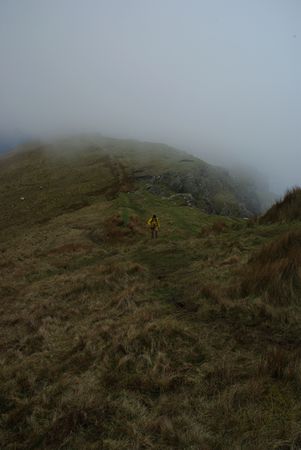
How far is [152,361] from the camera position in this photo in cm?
671

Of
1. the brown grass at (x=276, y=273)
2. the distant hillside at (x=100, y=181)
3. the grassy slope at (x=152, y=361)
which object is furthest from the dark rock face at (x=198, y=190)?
the brown grass at (x=276, y=273)

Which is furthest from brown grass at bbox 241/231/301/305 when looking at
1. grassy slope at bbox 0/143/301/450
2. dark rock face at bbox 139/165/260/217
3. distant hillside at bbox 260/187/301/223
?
dark rock face at bbox 139/165/260/217

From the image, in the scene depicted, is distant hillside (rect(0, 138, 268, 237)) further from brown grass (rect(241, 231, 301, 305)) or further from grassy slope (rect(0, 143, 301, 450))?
brown grass (rect(241, 231, 301, 305))

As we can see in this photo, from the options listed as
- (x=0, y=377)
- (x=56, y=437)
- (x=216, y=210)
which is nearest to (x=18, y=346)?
(x=0, y=377)

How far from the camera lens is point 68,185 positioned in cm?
6519

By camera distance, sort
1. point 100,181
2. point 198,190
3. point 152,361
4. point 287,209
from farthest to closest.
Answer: point 100,181
point 198,190
point 287,209
point 152,361

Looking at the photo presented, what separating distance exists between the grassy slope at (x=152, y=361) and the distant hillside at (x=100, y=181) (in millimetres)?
34890

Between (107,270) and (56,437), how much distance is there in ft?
31.8

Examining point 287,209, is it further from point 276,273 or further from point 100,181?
point 100,181

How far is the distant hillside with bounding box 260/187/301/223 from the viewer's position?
1791cm

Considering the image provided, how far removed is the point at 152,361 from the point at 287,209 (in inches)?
561

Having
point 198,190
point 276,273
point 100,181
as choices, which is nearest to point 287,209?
point 276,273

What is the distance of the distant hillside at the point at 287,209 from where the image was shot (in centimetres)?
1791

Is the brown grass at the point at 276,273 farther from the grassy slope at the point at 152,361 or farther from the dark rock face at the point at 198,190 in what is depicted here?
the dark rock face at the point at 198,190
